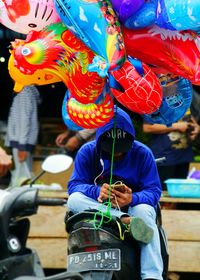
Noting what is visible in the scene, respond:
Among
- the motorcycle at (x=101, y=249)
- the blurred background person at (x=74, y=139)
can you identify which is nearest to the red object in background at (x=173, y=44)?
the motorcycle at (x=101, y=249)

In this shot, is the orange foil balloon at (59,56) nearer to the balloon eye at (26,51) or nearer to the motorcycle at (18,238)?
the balloon eye at (26,51)

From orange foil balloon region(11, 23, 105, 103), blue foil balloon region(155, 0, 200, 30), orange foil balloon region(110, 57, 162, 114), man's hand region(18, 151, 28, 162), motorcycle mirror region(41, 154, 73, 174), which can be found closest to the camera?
blue foil balloon region(155, 0, 200, 30)

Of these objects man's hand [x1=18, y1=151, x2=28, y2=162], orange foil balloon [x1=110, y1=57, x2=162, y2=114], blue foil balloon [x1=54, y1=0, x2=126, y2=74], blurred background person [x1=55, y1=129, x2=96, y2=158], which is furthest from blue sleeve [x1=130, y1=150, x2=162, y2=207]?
man's hand [x1=18, y1=151, x2=28, y2=162]

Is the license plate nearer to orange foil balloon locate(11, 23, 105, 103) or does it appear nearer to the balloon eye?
orange foil balloon locate(11, 23, 105, 103)

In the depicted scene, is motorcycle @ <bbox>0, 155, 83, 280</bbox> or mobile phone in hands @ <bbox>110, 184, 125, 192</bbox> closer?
motorcycle @ <bbox>0, 155, 83, 280</bbox>

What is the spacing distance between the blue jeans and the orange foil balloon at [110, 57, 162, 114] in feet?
2.30

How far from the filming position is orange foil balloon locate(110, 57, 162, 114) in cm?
489

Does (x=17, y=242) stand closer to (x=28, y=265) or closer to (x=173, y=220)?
(x=28, y=265)

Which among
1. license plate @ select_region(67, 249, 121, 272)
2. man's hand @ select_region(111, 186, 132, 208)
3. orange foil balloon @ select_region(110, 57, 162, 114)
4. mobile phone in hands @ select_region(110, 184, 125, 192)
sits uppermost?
orange foil balloon @ select_region(110, 57, 162, 114)

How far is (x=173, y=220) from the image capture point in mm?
7660

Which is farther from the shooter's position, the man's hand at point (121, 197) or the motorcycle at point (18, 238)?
the man's hand at point (121, 197)

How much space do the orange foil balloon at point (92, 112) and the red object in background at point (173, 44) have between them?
0.43m

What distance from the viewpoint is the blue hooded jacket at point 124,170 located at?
5.41 meters

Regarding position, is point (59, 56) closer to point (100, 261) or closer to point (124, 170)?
point (124, 170)
